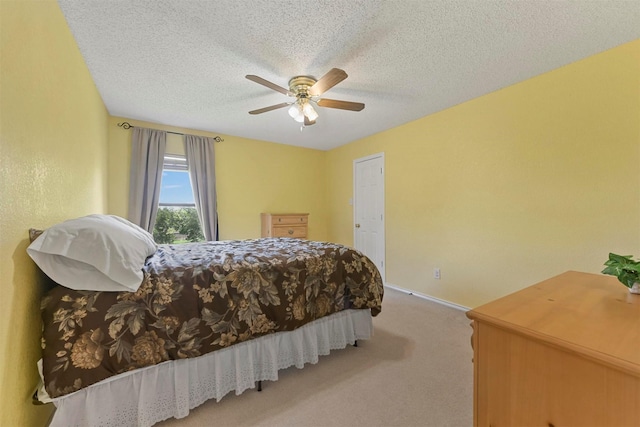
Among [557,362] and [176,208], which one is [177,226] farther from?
[557,362]

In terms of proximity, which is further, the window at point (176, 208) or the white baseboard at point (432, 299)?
the window at point (176, 208)

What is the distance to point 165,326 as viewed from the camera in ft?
4.38

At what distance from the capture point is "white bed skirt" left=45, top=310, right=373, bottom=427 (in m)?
1.22

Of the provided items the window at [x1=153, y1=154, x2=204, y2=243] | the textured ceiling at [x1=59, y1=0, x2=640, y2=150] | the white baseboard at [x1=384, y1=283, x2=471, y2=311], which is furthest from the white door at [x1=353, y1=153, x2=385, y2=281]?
the window at [x1=153, y1=154, x2=204, y2=243]

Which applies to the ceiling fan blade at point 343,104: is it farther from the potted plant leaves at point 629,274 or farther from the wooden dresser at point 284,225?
the wooden dresser at point 284,225

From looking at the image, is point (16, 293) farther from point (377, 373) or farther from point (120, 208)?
point (120, 208)

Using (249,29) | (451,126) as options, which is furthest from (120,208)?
(451,126)

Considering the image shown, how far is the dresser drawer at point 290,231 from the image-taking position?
423cm

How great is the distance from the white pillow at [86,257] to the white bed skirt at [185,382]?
0.49 metres

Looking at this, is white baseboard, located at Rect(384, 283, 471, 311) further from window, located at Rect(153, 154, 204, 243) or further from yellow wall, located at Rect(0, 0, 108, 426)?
yellow wall, located at Rect(0, 0, 108, 426)

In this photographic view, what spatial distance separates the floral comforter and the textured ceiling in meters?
1.54

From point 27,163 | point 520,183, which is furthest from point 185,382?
point 520,183

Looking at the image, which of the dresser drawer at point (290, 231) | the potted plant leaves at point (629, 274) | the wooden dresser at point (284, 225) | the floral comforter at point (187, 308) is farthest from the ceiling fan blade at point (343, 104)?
the dresser drawer at point (290, 231)

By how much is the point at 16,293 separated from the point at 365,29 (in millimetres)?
2285
